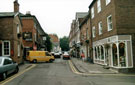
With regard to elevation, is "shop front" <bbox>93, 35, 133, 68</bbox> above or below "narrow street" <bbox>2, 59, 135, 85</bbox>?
above

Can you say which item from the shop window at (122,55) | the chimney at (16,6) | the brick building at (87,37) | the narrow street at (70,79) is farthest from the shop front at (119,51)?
the chimney at (16,6)

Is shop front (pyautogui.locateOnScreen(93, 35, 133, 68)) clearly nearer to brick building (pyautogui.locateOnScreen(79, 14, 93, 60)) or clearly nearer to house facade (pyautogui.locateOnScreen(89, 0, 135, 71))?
house facade (pyautogui.locateOnScreen(89, 0, 135, 71))

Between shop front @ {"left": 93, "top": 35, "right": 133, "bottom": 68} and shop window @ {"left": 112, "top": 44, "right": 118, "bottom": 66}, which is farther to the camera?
shop window @ {"left": 112, "top": 44, "right": 118, "bottom": 66}

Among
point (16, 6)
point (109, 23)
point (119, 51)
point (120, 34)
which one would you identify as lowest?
point (119, 51)

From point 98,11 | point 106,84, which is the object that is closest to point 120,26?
point 98,11

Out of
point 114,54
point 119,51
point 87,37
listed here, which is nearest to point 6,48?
point 114,54

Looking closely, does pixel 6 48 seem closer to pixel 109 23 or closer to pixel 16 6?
pixel 16 6

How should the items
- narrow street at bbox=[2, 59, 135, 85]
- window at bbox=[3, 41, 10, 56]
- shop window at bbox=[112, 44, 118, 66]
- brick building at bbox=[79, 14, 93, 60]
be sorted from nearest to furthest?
narrow street at bbox=[2, 59, 135, 85]
shop window at bbox=[112, 44, 118, 66]
window at bbox=[3, 41, 10, 56]
brick building at bbox=[79, 14, 93, 60]

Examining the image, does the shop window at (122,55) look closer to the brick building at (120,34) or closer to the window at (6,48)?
the brick building at (120,34)

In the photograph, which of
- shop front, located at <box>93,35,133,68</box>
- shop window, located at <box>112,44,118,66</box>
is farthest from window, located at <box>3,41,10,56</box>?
shop window, located at <box>112,44,118,66</box>

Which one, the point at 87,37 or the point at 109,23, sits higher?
the point at 109,23

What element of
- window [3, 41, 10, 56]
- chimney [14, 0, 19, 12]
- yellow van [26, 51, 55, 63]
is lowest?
yellow van [26, 51, 55, 63]

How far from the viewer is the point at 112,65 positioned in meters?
17.2

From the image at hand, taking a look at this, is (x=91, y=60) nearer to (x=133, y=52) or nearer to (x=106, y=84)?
(x=133, y=52)
